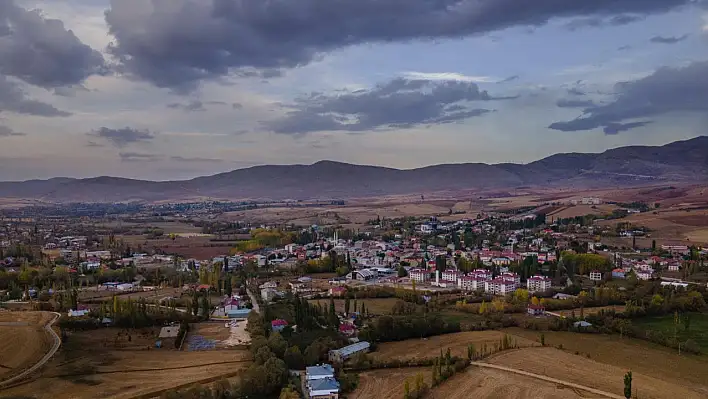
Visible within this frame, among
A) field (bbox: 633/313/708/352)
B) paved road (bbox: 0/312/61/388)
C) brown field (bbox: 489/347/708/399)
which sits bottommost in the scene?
field (bbox: 633/313/708/352)

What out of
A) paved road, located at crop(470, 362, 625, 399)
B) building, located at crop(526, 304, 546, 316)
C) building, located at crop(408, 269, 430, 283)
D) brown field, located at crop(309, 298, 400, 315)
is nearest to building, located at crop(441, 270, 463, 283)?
building, located at crop(408, 269, 430, 283)

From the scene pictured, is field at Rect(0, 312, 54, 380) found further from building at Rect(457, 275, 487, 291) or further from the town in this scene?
building at Rect(457, 275, 487, 291)

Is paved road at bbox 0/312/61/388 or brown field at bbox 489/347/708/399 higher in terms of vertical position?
paved road at bbox 0/312/61/388

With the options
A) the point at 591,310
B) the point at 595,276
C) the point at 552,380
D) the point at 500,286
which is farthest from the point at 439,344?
the point at 595,276

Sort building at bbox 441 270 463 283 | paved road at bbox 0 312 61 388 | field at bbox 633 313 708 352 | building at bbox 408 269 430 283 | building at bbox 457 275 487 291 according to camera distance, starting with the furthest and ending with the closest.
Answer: building at bbox 408 269 430 283 → building at bbox 441 270 463 283 → building at bbox 457 275 487 291 → field at bbox 633 313 708 352 → paved road at bbox 0 312 61 388

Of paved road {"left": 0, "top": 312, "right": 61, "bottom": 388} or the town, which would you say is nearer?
paved road {"left": 0, "top": 312, "right": 61, "bottom": 388}

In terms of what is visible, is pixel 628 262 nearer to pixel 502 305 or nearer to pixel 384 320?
pixel 502 305
